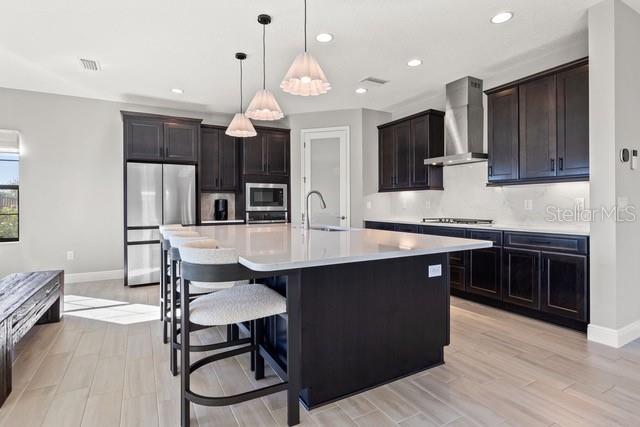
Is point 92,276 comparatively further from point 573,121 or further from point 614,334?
point 573,121

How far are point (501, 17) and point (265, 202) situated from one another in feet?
→ 13.2

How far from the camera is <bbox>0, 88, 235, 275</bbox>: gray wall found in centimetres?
465

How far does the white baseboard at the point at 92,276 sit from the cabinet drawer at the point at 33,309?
183 centimetres

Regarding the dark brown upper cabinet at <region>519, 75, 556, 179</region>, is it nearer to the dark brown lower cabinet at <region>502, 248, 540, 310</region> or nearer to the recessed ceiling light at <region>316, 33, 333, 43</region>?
the dark brown lower cabinet at <region>502, 248, 540, 310</region>

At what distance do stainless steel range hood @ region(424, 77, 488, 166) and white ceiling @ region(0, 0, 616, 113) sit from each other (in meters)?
0.17

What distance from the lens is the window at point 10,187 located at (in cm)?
455

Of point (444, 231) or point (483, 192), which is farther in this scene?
A: point (483, 192)

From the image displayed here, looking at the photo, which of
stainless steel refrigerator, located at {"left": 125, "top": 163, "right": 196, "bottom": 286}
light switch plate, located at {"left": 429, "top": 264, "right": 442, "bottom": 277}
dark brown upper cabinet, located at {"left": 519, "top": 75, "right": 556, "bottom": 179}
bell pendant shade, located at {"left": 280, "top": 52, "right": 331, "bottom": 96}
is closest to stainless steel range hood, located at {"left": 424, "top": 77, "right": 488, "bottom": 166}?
dark brown upper cabinet, located at {"left": 519, "top": 75, "right": 556, "bottom": 179}

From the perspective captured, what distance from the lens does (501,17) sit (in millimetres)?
2881

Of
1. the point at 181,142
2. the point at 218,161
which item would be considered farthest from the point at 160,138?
the point at 218,161

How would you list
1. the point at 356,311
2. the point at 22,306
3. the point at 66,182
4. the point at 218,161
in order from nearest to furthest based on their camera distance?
the point at 356,311
the point at 22,306
the point at 66,182
the point at 218,161

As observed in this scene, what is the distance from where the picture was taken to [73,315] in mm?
3502

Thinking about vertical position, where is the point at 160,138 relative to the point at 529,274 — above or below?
above

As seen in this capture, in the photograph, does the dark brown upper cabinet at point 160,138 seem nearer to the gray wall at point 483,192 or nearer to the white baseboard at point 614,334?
the gray wall at point 483,192
